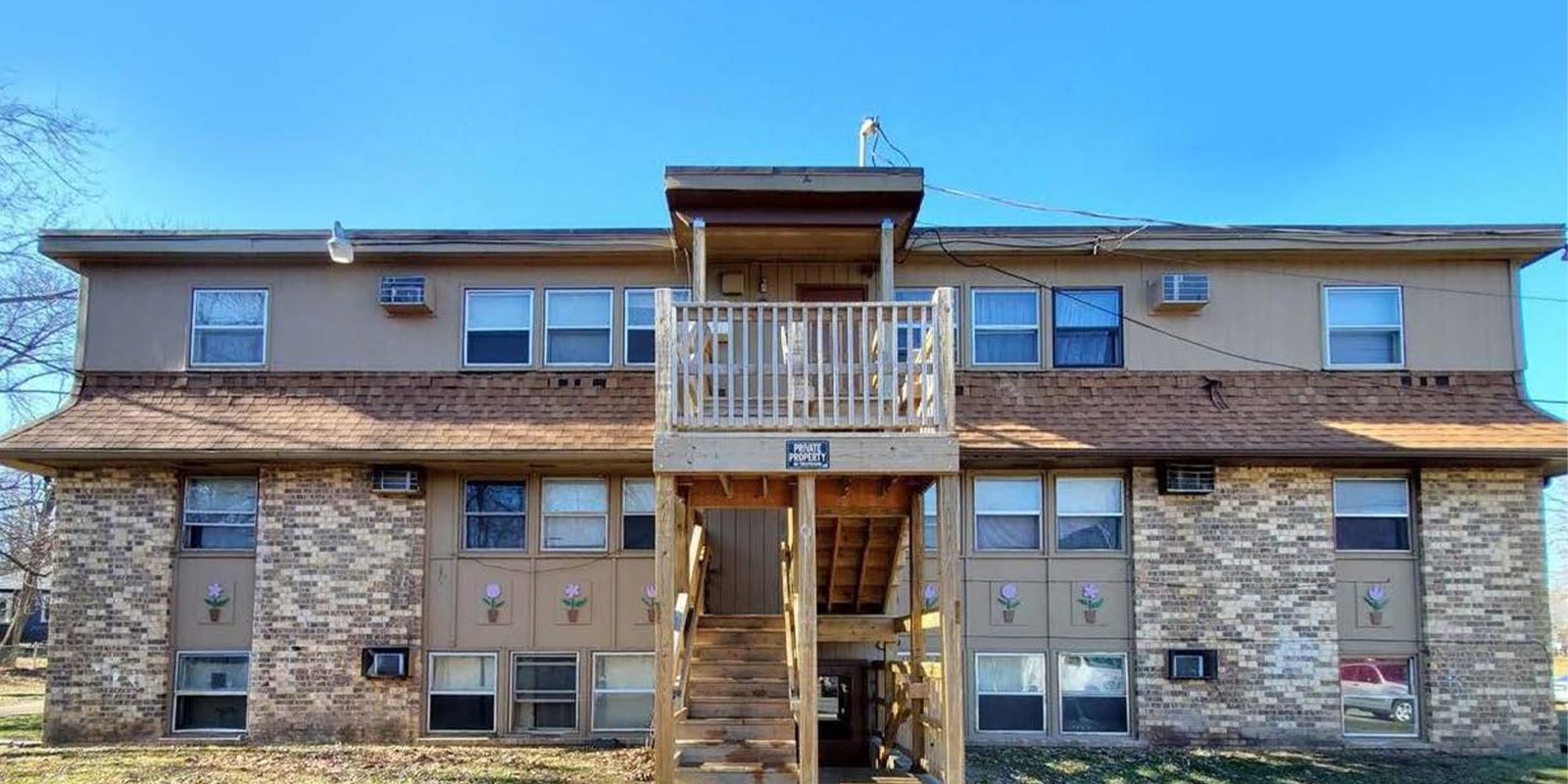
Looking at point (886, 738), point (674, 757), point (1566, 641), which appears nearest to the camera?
point (674, 757)

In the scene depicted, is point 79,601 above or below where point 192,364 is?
below

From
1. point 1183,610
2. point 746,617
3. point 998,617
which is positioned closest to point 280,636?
point 746,617

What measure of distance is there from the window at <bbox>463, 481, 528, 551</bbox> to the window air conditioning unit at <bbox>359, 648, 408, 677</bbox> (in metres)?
1.31

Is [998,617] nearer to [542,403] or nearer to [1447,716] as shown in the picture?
[1447,716]

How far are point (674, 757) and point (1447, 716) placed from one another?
26.8ft

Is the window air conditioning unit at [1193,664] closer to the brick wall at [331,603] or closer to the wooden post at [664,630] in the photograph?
the wooden post at [664,630]

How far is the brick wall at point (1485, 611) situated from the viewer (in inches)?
444

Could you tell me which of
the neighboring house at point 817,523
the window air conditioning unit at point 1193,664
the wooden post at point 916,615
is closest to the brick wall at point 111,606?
the neighboring house at point 817,523

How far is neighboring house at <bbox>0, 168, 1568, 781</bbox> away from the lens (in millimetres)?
11328

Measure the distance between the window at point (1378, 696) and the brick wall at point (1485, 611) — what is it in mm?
196

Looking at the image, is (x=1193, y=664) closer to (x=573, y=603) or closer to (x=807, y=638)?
(x=807, y=638)

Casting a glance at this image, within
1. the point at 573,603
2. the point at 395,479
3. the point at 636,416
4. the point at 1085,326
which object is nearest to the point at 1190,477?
the point at 1085,326

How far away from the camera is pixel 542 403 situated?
11984 mm

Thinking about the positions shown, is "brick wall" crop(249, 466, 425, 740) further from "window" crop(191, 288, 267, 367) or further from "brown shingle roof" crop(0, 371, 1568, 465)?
"window" crop(191, 288, 267, 367)
